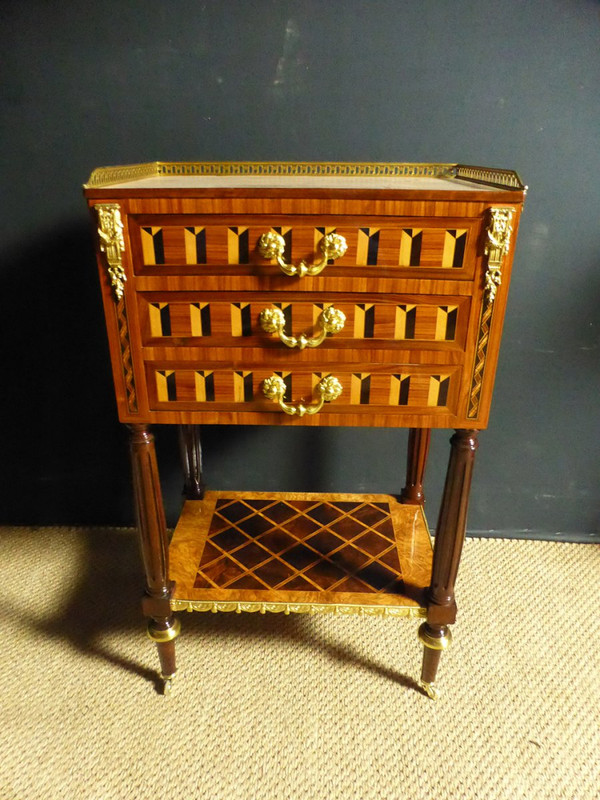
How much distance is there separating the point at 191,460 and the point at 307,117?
697 millimetres

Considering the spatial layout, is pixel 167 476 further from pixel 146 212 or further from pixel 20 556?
pixel 146 212

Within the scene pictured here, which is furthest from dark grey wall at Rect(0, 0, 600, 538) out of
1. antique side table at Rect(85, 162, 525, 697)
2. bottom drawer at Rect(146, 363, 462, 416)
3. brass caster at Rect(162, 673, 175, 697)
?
brass caster at Rect(162, 673, 175, 697)

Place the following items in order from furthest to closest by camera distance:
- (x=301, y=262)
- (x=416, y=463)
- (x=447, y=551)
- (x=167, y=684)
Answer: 1. (x=416, y=463)
2. (x=167, y=684)
3. (x=447, y=551)
4. (x=301, y=262)

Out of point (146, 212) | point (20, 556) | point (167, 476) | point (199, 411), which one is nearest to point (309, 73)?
point (146, 212)

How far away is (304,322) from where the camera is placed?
0.71 meters

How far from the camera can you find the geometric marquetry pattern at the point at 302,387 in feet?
2.40

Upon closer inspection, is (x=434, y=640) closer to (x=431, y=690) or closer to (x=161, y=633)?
(x=431, y=690)

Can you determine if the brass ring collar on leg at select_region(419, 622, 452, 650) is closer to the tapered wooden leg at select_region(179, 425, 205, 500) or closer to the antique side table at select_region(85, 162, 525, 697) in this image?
the antique side table at select_region(85, 162, 525, 697)

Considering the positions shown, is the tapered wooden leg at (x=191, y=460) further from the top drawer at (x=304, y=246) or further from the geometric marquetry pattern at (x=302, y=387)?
the top drawer at (x=304, y=246)

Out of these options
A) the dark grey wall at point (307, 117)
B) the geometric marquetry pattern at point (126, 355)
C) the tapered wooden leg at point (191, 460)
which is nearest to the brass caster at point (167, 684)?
the tapered wooden leg at point (191, 460)

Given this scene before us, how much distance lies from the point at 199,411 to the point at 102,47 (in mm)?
699

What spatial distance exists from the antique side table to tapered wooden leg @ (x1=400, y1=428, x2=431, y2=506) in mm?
260

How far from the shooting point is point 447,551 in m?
0.83

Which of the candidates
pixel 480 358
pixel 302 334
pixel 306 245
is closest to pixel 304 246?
pixel 306 245
